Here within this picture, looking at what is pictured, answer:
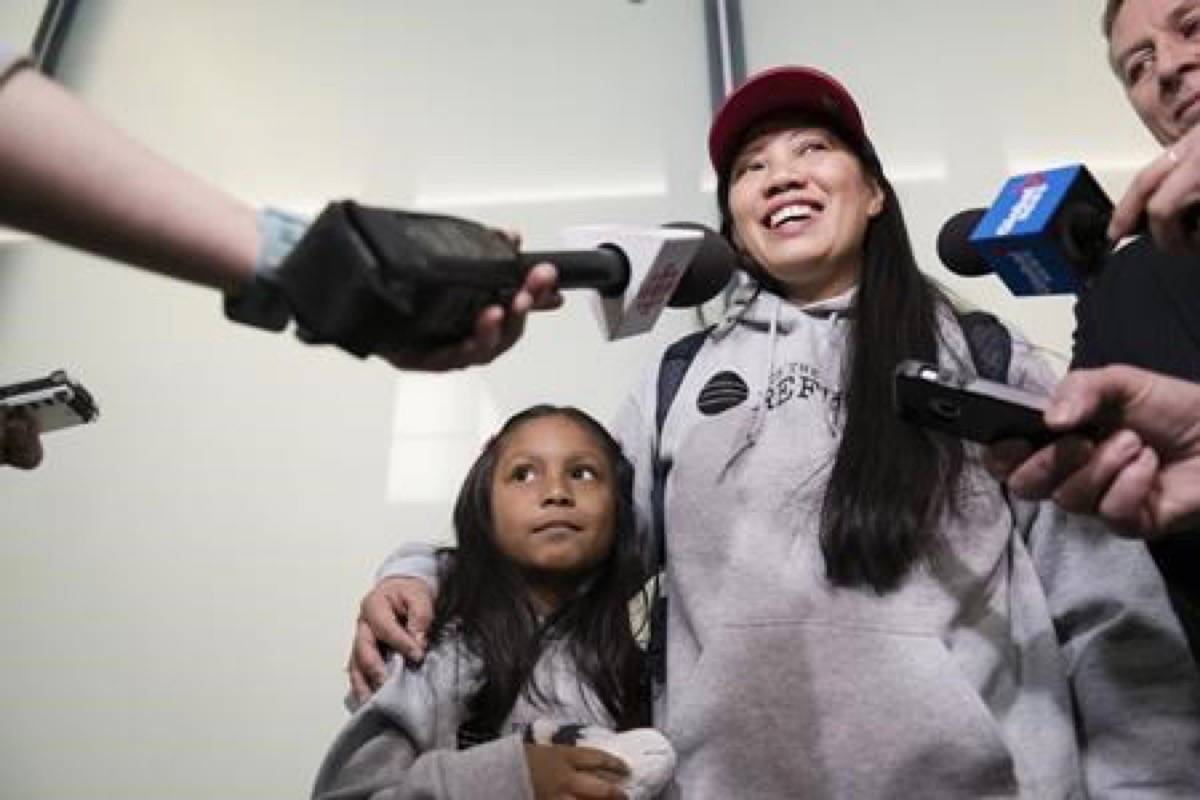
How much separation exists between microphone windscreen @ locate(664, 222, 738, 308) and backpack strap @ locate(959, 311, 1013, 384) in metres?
0.26

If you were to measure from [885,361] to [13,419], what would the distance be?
0.87 metres

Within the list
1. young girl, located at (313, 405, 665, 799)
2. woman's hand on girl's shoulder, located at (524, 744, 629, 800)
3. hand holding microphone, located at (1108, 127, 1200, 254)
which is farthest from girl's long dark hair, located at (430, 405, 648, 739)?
hand holding microphone, located at (1108, 127, 1200, 254)

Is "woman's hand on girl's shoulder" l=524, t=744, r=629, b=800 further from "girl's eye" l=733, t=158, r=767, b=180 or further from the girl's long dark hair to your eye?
"girl's eye" l=733, t=158, r=767, b=180

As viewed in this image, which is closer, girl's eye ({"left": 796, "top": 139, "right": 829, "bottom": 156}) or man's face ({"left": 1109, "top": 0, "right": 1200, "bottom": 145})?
man's face ({"left": 1109, "top": 0, "right": 1200, "bottom": 145})

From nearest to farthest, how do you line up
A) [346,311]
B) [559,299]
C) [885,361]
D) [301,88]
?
[346,311], [559,299], [885,361], [301,88]

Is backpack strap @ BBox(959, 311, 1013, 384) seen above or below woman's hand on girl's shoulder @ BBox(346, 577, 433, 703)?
above

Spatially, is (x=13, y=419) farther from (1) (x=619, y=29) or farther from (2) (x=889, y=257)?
(1) (x=619, y=29)

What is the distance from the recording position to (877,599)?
831 mm

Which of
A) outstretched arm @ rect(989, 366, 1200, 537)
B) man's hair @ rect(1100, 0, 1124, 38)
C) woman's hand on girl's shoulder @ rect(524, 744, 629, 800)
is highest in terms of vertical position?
man's hair @ rect(1100, 0, 1124, 38)

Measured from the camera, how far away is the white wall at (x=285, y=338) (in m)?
1.46

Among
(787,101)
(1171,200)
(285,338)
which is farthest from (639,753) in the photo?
(285,338)

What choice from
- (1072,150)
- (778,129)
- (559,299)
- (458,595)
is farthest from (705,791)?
(1072,150)

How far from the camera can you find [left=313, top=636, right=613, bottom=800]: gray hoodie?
840mm

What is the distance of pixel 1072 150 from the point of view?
5.14ft
